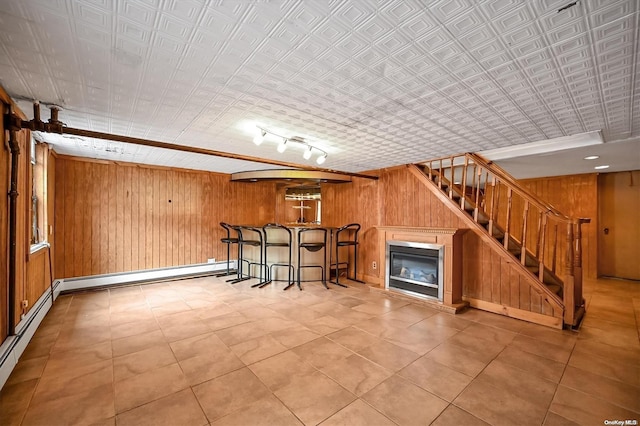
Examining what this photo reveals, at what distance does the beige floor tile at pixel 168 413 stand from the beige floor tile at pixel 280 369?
1.68 ft

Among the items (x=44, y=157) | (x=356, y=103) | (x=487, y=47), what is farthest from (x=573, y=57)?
(x=44, y=157)

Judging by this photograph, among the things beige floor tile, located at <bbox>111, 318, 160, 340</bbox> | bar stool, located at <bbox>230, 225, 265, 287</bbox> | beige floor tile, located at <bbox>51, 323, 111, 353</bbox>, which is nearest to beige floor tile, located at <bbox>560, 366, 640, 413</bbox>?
beige floor tile, located at <bbox>111, 318, 160, 340</bbox>

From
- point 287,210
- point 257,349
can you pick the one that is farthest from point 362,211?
point 287,210

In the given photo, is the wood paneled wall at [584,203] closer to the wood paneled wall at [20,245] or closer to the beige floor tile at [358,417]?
the beige floor tile at [358,417]

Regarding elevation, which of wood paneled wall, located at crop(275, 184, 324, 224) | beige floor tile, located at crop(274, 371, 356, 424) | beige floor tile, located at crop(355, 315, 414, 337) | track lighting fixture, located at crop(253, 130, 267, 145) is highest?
track lighting fixture, located at crop(253, 130, 267, 145)

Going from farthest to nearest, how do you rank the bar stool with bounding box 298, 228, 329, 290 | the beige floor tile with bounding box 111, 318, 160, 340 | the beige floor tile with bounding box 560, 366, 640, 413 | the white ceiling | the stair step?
the bar stool with bounding box 298, 228, 329, 290 → the stair step → the beige floor tile with bounding box 111, 318, 160, 340 → the beige floor tile with bounding box 560, 366, 640, 413 → the white ceiling

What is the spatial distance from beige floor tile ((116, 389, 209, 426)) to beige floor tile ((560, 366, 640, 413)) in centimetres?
277

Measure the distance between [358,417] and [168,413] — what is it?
49.0 inches

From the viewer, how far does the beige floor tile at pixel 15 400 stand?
1.74 metres

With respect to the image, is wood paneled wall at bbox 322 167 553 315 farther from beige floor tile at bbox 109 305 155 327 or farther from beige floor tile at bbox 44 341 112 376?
beige floor tile at bbox 44 341 112 376

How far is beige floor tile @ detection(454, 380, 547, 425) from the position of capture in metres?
1.75

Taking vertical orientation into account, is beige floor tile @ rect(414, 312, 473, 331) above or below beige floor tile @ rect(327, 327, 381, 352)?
below

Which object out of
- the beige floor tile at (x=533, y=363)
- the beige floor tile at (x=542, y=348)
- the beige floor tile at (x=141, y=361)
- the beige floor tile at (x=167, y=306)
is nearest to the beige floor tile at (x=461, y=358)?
the beige floor tile at (x=533, y=363)

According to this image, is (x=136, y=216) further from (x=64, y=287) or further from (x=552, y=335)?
(x=552, y=335)
